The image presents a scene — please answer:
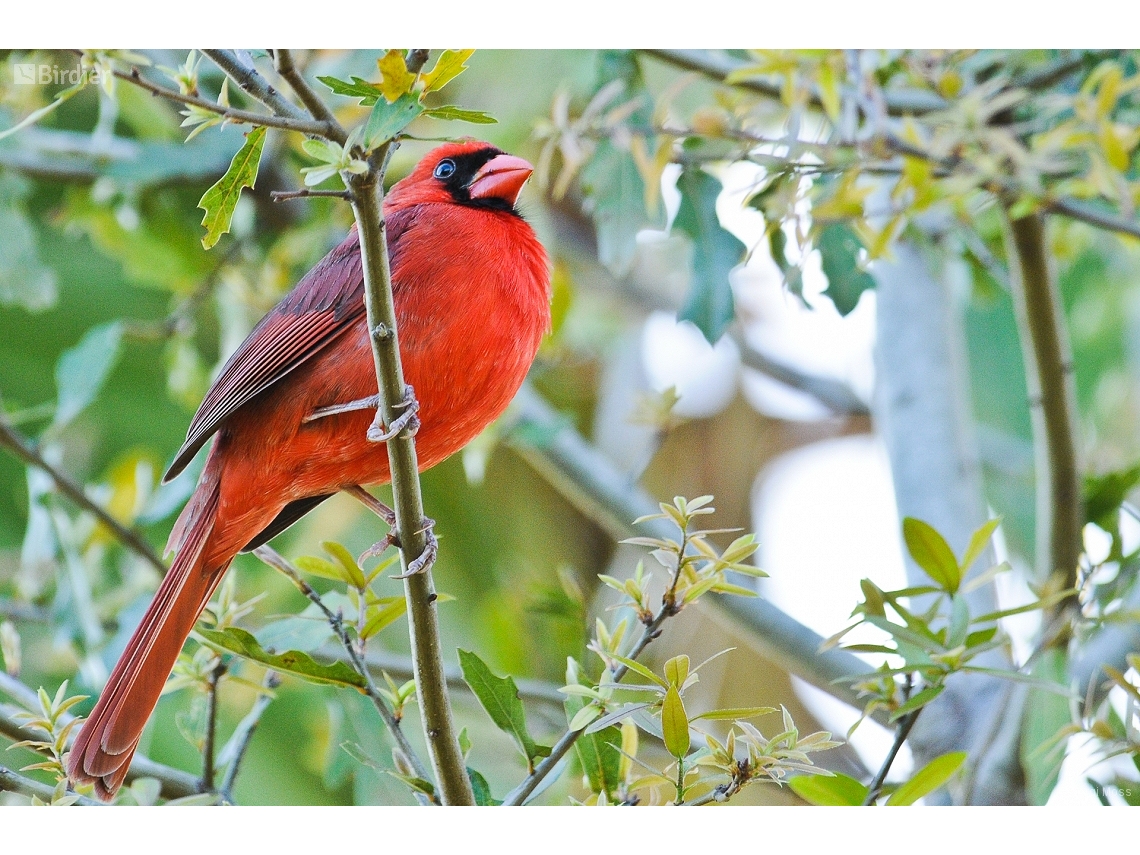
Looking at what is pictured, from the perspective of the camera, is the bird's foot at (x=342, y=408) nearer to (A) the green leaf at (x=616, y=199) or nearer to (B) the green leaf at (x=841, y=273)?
(A) the green leaf at (x=616, y=199)

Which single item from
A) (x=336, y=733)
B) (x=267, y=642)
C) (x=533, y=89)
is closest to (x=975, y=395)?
(x=533, y=89)

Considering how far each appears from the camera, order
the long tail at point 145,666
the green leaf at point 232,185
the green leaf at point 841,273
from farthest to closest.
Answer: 1. the green leaf at point 841,273
2. the long tail at point 145,666
3. the green leaf at point 232,185

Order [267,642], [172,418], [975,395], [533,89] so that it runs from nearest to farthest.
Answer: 1. [267,642]
2. [533,89]
3. [172,418]
4. [975,395]

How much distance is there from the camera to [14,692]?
6.66 ft

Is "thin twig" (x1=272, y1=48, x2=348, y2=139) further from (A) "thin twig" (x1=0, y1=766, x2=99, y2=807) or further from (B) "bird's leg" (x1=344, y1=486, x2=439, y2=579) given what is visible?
(A) "thin twig" (x1=0, y1=766, x2=99, y2=807)

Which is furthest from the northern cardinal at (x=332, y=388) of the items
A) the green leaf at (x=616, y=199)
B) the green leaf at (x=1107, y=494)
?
the green leaf at (x=1107, y=494)

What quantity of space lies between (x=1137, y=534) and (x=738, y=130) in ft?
3.91

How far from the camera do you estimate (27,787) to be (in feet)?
6.08

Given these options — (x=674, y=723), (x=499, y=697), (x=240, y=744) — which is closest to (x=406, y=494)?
(x=499, y=697)

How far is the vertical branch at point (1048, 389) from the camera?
Answer: 2.49 meters

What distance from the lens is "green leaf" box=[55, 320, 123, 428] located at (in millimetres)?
2477
